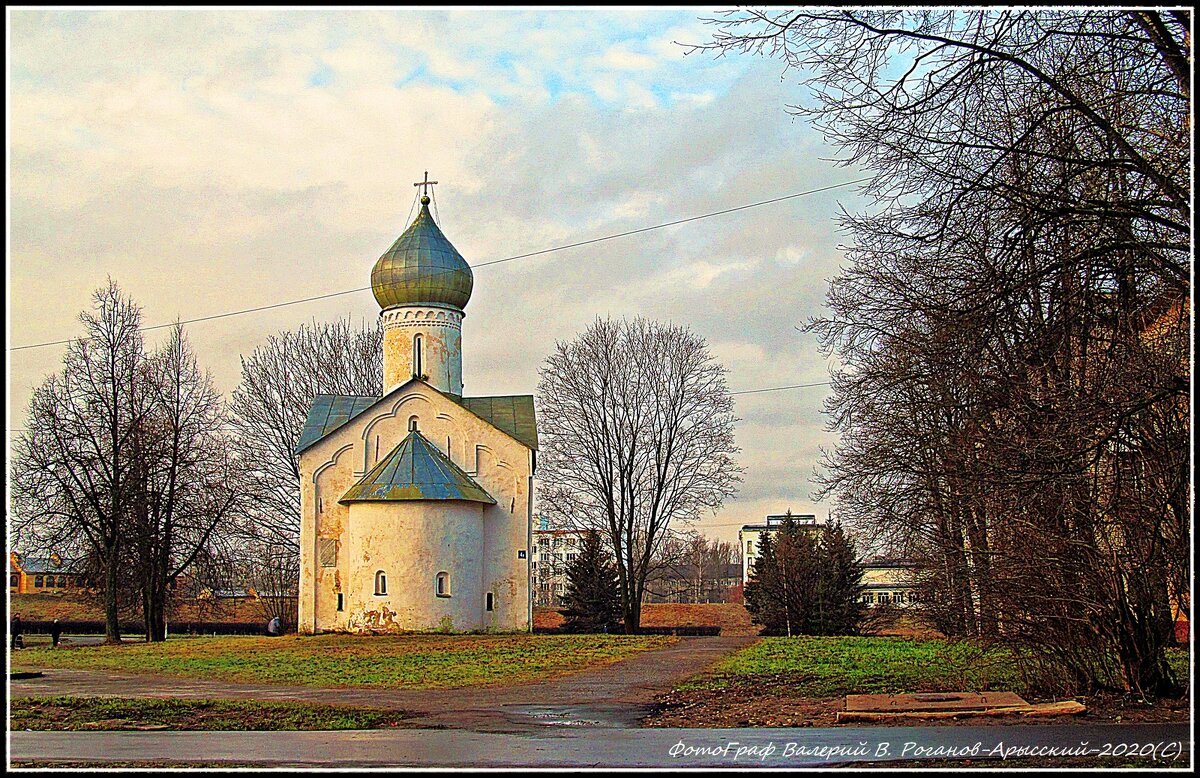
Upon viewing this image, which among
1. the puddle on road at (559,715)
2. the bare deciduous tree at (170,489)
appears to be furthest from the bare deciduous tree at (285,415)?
the puddle on road at (559,715)

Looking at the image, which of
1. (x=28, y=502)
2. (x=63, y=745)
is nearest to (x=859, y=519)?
(x=63, y=745)

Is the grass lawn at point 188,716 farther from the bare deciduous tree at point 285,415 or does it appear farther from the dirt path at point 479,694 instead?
the bare deciduous tree at point 285,415

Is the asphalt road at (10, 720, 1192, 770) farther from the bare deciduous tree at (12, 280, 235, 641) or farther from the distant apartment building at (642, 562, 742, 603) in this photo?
the distant apartment building at (642, 562, 742, 603)

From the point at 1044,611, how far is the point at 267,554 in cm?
3759

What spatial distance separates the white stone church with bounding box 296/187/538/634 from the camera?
116ft

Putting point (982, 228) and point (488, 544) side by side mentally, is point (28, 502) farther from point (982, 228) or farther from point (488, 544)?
point (982, 228)

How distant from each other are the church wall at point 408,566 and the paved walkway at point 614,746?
24.0 meters

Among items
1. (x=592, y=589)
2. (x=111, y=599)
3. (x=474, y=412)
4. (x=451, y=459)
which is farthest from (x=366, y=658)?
(x=592, y=589)

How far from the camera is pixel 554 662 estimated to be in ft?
73.8

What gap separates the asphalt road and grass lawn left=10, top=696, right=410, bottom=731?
24.9 inches

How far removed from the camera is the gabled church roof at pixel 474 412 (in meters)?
40.0

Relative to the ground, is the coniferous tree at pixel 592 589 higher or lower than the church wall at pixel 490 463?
lower

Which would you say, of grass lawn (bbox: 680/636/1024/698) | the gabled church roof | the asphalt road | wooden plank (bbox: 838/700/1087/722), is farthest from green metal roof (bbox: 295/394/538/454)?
the asphalt road

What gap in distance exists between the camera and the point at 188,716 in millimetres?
12609
